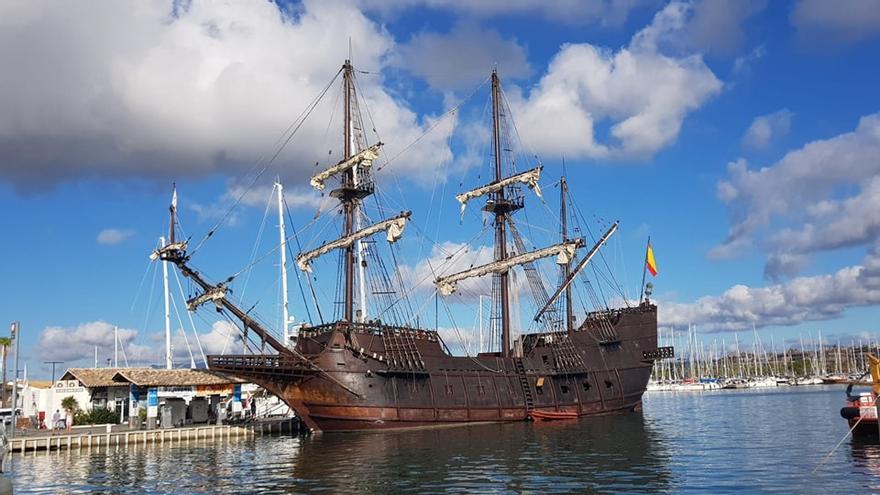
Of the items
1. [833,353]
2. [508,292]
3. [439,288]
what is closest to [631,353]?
[508,292]

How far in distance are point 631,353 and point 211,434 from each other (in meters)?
31.8

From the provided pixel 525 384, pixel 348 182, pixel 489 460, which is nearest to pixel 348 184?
pixel 348 182

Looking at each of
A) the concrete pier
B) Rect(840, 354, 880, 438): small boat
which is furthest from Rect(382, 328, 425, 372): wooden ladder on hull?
Rect(840, 354, 880, 438): small boat

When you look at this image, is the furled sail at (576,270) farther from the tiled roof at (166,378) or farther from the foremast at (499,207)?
the tiled roof at (166,378)

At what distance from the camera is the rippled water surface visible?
2302 centimetres

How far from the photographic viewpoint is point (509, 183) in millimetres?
56969

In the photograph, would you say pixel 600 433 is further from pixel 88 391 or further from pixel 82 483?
pixel 88 391

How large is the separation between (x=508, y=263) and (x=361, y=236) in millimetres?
13362

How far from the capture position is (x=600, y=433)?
39781 millimetres

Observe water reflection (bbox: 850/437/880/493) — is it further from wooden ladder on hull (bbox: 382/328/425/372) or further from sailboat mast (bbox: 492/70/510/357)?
sailboat mast (bbox: 492/70/510/357)

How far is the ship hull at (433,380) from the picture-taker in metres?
41.8

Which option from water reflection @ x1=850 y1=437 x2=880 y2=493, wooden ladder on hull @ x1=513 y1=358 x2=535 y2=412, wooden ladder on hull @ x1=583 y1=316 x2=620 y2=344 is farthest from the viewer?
wooden ladder on hull @ x1=583 y1=316 x2=620 y2=344

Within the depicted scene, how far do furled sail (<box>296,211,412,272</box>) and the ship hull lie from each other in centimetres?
692

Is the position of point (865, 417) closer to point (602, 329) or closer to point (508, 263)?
point (602, 329)
